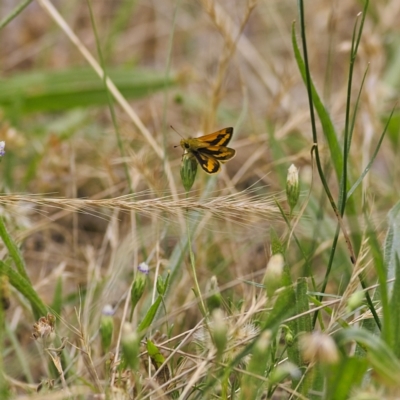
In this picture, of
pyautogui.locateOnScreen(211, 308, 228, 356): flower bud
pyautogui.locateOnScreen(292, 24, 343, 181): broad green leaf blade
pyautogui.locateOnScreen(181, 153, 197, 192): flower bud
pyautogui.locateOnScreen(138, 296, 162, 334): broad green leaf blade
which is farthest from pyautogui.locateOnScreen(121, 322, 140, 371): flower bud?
pyautogui.locateOnScreen(292, 24, 343, 181): broad green leaf blade

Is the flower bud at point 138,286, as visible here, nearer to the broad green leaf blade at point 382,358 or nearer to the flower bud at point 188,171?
the flower bud at point 188,171

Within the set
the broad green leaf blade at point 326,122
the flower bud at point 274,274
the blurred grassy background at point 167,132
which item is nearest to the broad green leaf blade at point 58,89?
the blurred grassy background at point 167,132

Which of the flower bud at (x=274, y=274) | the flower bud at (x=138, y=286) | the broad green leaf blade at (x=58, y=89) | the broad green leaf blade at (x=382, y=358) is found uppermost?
the broad green leaf blade at (x=58, y=89)

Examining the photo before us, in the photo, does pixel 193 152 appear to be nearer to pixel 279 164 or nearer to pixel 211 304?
pixel 211 304

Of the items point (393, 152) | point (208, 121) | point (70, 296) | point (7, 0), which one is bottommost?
point (70, 296)

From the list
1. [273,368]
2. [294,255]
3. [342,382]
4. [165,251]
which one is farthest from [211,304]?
[294,255]

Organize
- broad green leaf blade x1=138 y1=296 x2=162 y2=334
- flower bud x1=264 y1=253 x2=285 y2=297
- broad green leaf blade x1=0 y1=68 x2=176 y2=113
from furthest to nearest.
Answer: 1. broad green leaf blade x1=0 y1=68 x2=176 y2=113
2. broad green leaf blade x1=138 y1=296 x2=162 y2=334
3. flower bud x1=264 y1=253 x2=285 y2=297

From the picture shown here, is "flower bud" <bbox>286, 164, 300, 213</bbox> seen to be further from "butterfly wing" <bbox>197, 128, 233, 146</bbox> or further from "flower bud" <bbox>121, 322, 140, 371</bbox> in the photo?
"flower bud" <bbox>121, 322, 140, 371</bbox>

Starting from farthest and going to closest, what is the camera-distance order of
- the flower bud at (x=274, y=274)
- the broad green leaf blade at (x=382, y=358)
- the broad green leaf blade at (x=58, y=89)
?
the broad green leaf blade at (x=58, y=89)
the flower bud at (x=274, y=274)
the broad green leaf blade at (x=382, y=358)
